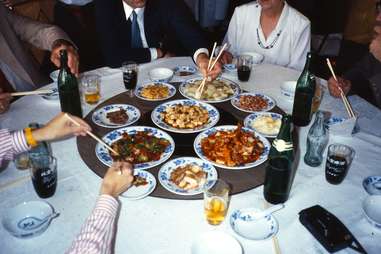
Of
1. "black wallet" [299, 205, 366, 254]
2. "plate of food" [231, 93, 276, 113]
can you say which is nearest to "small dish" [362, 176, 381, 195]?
"black wallet" [299, 205, 366, 254]

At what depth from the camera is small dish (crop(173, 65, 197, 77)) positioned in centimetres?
282

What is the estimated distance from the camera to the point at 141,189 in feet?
5.33

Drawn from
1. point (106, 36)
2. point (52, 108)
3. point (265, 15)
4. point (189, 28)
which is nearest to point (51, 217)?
point (52, 108)

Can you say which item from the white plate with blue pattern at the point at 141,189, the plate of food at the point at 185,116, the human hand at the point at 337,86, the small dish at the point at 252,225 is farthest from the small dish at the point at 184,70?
the small dish at the point at 252,225

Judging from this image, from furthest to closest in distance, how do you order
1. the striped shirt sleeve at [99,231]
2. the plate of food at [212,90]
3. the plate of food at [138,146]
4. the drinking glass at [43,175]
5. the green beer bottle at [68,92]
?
the plate of food at [212,90]
the green beer bottle at [68,92]
the plate of food at [138,146]
the drinking glass at [43,175]
the striped shirt sleeve at [99,231]

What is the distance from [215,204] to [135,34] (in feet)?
7.23

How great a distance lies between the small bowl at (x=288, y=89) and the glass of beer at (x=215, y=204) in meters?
1.20

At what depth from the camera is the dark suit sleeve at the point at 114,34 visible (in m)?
2.89

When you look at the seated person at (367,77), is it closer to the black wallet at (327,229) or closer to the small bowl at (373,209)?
the small bowl at (373,209)

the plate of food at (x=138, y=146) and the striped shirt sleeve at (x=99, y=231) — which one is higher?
the striped shirt sleeve at (x=99, y=231)

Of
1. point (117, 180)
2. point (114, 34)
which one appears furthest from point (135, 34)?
point (117, 180)

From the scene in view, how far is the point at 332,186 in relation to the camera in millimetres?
1696

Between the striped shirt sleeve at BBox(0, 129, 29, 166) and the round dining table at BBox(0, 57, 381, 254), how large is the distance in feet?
0.30

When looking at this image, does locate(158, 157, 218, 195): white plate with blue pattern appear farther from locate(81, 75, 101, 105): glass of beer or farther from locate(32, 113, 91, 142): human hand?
locate(81, 75, 101, 105): glass of beer
